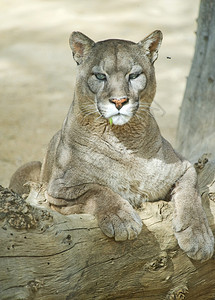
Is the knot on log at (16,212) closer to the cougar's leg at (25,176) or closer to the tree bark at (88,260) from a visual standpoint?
the tree bark at (88,260)

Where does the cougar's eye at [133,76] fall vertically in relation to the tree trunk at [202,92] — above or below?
above

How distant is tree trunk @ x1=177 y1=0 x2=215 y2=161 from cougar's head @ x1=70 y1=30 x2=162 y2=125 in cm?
202

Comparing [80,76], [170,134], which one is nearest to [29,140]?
[170,134]

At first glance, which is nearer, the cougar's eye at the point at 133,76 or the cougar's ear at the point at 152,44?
the cougar's eye at the point at 133,76

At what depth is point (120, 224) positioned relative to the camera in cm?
386

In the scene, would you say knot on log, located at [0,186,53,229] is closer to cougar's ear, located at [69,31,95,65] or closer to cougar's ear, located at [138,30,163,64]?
cougar's ear, located at [69,31,95,65]

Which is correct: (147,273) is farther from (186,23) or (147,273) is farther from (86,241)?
(186,23)

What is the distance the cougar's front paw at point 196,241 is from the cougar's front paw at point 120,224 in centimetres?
34

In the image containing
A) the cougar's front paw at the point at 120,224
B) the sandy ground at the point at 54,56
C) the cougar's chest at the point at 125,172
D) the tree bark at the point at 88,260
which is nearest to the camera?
the tree bark at the point at 88,260

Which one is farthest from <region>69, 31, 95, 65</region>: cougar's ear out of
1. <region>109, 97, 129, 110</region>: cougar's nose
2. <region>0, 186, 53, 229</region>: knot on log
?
<region>0, 186, 53, 229</region>: knot on log

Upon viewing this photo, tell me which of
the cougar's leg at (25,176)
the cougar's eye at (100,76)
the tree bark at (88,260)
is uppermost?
the cougar's eye at (100,76)

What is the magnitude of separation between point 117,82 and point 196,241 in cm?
127

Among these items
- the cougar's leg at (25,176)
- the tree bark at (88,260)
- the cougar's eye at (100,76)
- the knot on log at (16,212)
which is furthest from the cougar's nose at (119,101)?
the cougar's leg at (25,176)

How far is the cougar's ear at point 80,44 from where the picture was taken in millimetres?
4492
